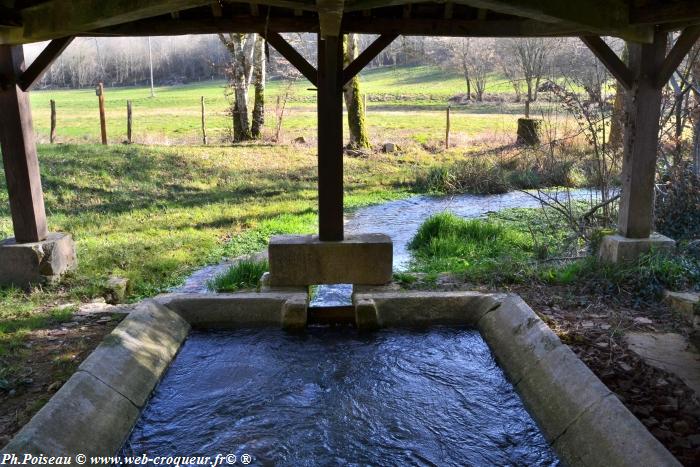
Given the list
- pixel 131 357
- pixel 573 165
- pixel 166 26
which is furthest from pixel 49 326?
pixel 573 165

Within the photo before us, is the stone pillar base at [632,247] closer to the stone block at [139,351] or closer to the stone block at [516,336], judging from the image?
the stone block at [516,336]

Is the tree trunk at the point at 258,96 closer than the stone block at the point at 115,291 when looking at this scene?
No

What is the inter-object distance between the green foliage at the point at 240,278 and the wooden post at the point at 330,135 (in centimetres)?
122

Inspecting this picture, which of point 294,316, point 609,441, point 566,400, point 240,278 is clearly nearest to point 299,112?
point 240,278

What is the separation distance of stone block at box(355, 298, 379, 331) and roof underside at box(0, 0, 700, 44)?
9.52 feet

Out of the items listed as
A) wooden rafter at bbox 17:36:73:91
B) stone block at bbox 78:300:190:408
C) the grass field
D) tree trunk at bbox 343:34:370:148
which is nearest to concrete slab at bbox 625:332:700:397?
stone block at bbox 78:300:190:408

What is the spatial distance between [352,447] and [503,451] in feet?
3.51

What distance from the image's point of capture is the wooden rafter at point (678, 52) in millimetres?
6156

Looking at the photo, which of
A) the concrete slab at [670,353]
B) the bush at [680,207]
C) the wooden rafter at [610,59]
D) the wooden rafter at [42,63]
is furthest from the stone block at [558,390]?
the wooden rafter at [42,63]

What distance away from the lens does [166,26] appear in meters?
6.39

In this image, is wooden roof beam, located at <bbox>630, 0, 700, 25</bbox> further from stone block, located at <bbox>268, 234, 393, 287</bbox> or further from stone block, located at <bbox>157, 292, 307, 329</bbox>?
stone block, located at <bbox>157, 292, 307, 329</bbox>

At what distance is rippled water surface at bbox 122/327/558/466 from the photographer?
3990 mm

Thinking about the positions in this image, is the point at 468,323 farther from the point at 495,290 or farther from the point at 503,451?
the point at 503,451

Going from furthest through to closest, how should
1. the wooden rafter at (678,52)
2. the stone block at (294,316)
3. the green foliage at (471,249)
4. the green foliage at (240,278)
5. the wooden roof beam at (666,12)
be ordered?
the green foliage at (471,249) → the green foliage at (240,278) → the wooden rafter at (678,52) → the stone block at (294,316) → the wooden roof beam at (666,12)
